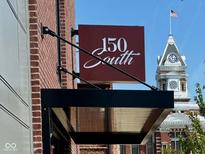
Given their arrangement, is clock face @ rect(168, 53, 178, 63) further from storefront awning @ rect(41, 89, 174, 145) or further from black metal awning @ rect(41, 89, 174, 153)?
black metal awning @ rect(41, 89, 174, 153)

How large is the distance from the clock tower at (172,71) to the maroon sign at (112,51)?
98.2m

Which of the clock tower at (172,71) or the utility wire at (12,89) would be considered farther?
the clock tower at (172,71)

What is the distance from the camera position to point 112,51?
59.0 feet

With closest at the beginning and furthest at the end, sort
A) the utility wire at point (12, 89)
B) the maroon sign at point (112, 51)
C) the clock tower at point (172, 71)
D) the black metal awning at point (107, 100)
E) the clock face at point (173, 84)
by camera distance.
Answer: the utility wire at point (12, 89)
the black metal awning at point (107, 100)
the maroon sign at point (112, 51)
the clock tower at point (172, 71)
the clock face at point (173, 84)

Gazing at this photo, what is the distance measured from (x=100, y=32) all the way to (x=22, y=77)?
10014 millimetres

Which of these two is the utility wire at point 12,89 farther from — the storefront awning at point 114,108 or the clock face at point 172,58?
the clock face at point 172,58

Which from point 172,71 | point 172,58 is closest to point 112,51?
point 172,58

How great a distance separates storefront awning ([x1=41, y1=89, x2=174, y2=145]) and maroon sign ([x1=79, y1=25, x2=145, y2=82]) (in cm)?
303

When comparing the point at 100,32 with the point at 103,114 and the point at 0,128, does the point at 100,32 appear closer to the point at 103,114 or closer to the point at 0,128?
the point at 103,114

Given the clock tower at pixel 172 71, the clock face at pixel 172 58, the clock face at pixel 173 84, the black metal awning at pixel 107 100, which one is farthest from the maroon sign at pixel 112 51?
the clock face at pixel 173 84

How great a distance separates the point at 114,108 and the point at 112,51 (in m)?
9.27

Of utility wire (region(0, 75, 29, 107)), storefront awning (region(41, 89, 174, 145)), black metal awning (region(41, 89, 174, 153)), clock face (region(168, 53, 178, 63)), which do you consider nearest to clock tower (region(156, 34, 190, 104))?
clock face (region(168, 53, 178, 63))

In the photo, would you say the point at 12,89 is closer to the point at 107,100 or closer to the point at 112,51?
the point at 107,100

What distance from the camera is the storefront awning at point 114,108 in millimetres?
8039
